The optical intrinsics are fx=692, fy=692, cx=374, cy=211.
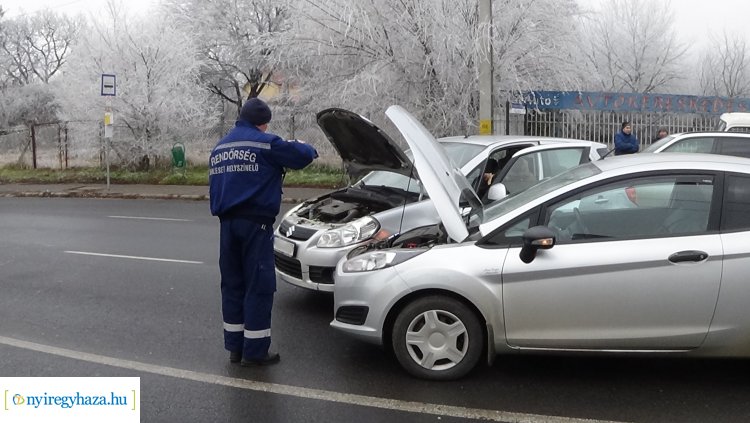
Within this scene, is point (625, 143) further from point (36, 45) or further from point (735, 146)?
point (36, 45)

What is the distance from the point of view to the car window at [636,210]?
4.29m

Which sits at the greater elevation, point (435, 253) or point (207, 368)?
point (435, 253)

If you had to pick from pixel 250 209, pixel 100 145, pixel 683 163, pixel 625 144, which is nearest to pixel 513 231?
pixel 683 163

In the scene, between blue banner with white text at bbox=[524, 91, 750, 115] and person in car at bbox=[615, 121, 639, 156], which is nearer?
person in car at bbox=[615, 121, 639, 156]

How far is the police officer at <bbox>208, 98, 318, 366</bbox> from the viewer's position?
4.67 metres

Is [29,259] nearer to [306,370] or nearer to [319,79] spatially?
[306,370]

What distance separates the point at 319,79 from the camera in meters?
18.4

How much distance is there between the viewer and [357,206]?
645cm

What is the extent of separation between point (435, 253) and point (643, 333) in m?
1.36

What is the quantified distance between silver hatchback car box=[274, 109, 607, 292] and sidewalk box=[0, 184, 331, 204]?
371 inches

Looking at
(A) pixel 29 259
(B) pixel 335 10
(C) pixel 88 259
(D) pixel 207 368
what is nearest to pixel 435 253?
(D) pixel 207 368

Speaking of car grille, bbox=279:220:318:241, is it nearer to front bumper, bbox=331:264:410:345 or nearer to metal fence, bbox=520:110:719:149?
front bumper, bbox=331:264:410:345

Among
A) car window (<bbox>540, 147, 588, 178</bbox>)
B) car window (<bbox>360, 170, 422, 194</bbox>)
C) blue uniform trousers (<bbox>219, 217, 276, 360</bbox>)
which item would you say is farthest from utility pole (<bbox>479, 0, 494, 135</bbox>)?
blue uniform trousers (<bbox>219, 217, 276, 360</bbox>)

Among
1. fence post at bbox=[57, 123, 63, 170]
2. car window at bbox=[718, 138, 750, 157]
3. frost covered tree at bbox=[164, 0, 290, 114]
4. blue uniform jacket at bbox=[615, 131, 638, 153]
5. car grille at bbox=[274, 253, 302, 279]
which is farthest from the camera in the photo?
frost covered tree at bbox=[164, 0, 290, 114]
